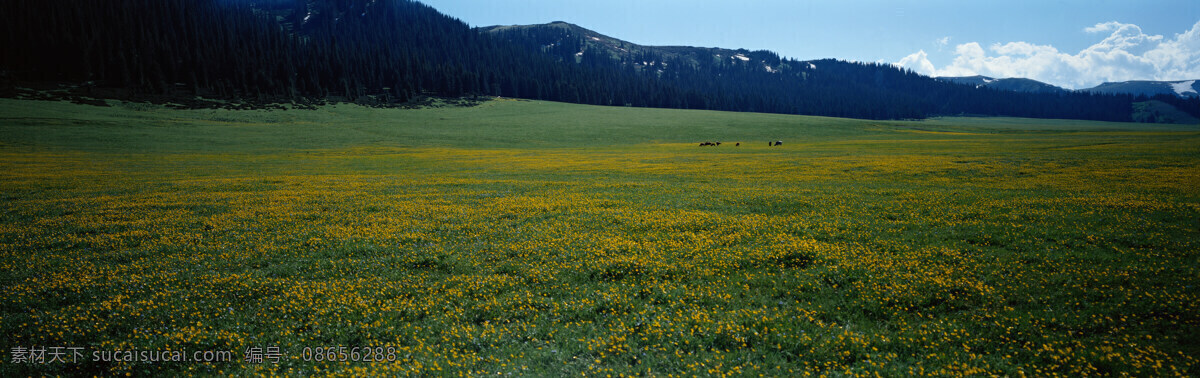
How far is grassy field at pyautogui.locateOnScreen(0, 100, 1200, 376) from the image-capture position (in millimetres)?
7422

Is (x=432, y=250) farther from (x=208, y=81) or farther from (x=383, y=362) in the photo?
(x=208, y=81)

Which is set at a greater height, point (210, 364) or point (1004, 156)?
point (1004, 156)

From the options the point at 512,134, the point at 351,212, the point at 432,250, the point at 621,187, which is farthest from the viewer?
the point at 512,134

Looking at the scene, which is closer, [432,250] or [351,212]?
[432,250]

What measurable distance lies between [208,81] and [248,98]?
48.7 feet

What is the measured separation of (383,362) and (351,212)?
1376 cm

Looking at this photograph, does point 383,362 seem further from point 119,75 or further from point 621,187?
point 119,75

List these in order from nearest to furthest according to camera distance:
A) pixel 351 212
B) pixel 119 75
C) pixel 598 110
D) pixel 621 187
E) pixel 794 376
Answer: pixel 794 376
pixel 351 212
pixel 621 187
pixel 119 75
pixel 598 110

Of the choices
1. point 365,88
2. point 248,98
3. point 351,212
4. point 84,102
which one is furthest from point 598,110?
point 351,212

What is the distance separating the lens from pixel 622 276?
10984 millimetres

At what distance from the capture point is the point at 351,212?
19.1 meters

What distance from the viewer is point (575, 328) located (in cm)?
833

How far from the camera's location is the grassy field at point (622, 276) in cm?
742

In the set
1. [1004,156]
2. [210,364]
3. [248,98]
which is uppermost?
[248,98]
